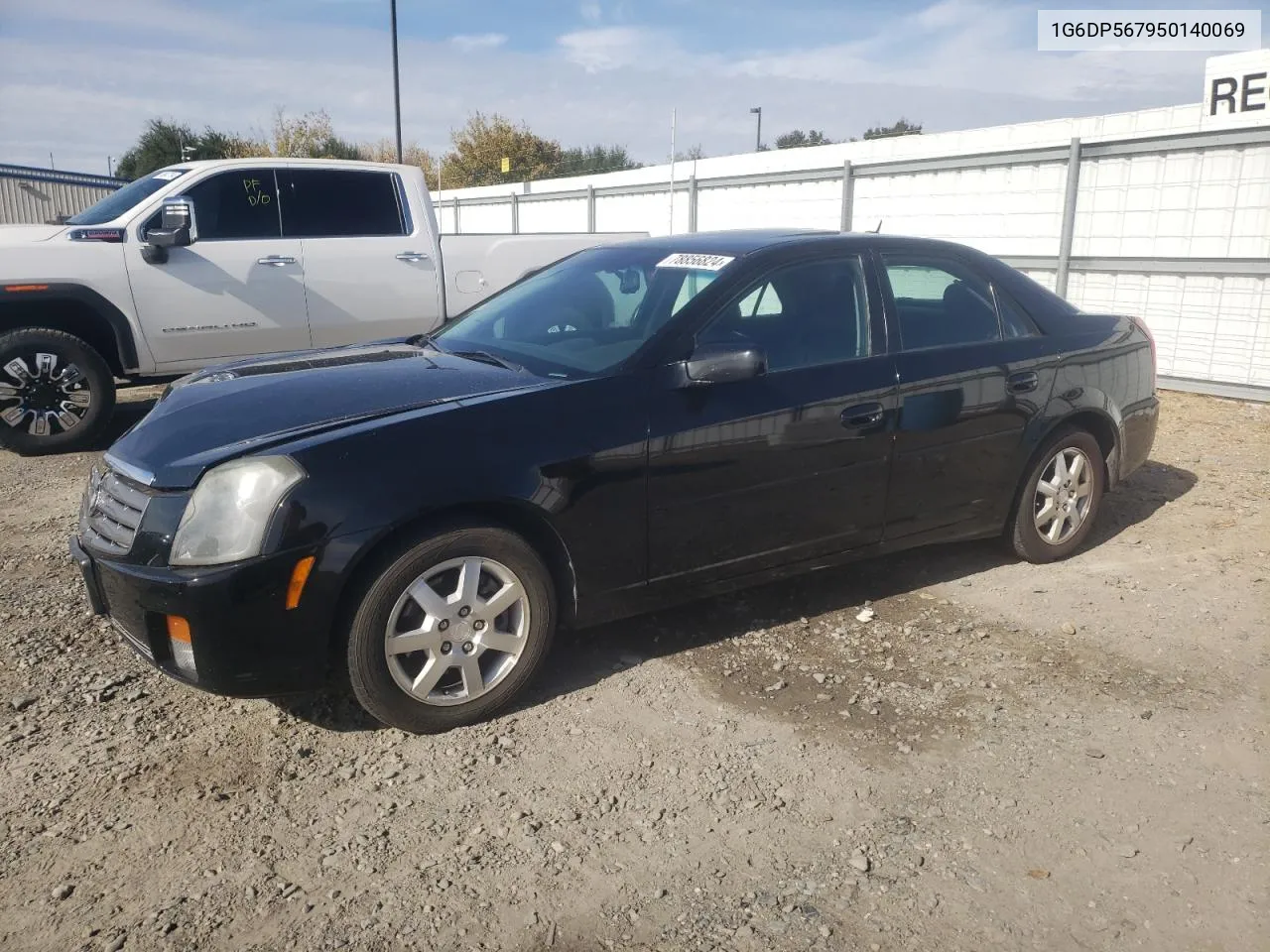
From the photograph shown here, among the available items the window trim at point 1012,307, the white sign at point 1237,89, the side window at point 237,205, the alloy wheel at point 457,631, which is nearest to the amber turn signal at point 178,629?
the alloy wheel at point 457,631

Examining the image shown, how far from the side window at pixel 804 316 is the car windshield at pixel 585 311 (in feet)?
0.63

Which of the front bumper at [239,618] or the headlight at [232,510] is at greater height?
the headlight at [232,510]

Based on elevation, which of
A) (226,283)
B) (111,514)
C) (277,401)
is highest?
(226,283)

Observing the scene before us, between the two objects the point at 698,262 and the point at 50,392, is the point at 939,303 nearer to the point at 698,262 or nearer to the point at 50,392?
the point at 698,262

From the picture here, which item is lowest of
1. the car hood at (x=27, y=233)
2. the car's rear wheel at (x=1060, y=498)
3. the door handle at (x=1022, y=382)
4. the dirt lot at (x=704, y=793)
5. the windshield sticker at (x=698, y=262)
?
the dirt lot at (x=704, y=793)

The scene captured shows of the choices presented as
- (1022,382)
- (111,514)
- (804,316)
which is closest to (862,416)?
(804,316)

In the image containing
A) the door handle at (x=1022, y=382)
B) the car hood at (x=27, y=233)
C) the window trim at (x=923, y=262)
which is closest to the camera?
the window trim at (x=923, y=262)

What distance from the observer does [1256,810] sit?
300 cm

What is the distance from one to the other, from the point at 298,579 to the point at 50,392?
17.3 ft

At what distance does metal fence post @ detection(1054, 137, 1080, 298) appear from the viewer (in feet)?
33.2

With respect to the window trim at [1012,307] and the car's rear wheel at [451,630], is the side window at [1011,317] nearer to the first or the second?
the window trim at [1012,307]

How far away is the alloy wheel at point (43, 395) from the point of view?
7059 millimetres

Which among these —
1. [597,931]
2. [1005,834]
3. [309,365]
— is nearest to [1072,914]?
[1005,834]

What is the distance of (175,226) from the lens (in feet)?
23.2
